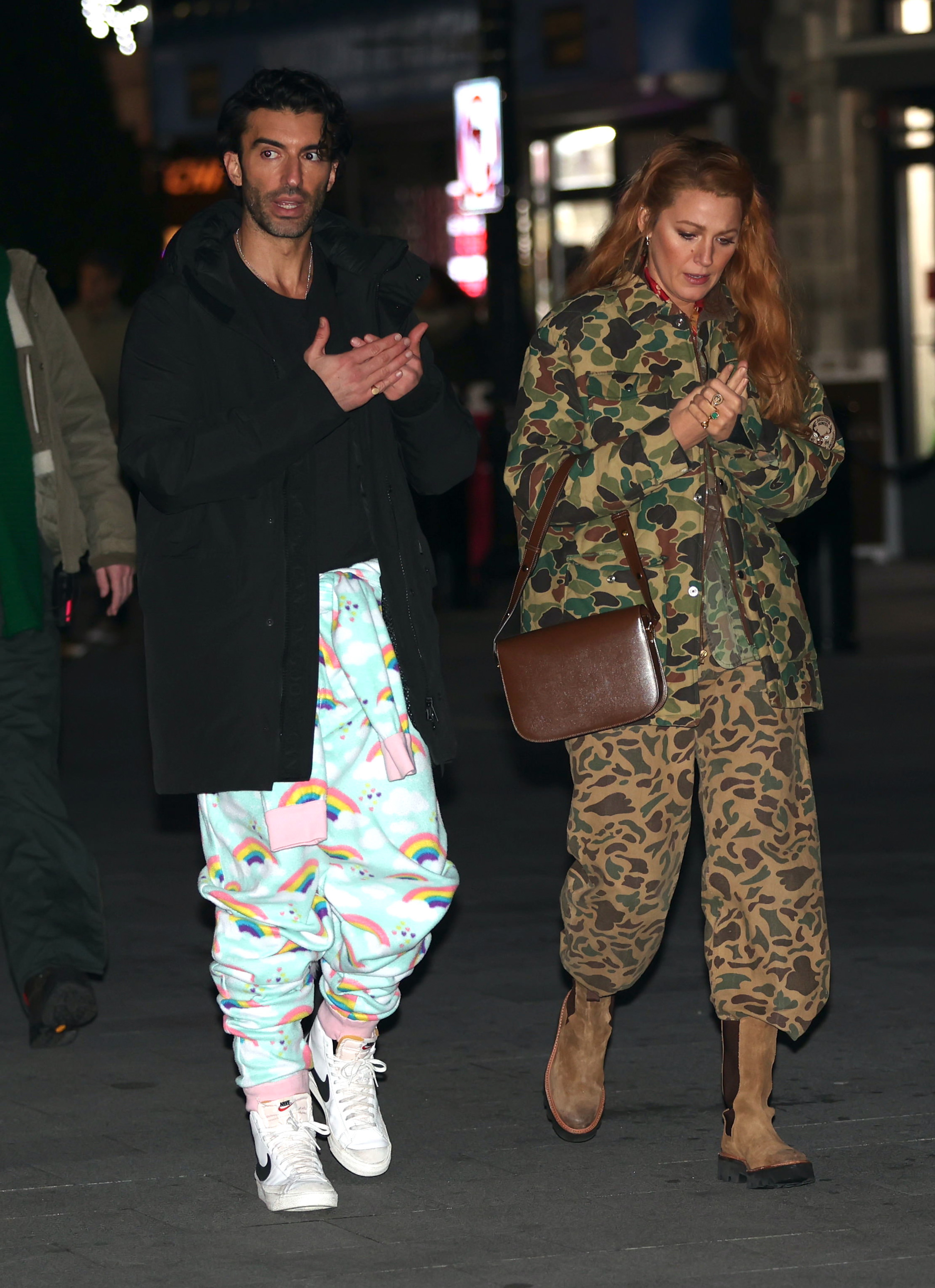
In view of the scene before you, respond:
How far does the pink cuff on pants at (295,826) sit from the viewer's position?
421cm

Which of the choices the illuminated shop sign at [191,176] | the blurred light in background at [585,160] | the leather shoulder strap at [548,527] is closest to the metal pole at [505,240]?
the blurred light in background at [585,160]

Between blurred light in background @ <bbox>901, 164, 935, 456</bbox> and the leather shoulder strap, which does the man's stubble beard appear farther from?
blurred light in background @ <bbox>901, 164, 935, 456</bbox>

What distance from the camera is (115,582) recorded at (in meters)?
5.69

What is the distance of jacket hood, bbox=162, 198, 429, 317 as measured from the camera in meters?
4.29

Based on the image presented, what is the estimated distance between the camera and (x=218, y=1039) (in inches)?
218

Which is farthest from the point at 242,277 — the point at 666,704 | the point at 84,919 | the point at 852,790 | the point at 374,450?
the point at 852,790

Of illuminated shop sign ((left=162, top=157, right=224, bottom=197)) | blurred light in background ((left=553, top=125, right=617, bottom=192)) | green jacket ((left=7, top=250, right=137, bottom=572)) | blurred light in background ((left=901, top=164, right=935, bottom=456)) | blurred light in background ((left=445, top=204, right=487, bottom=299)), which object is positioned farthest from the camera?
blurred light in background ((left=445, top=204, right=487, bottom=299))

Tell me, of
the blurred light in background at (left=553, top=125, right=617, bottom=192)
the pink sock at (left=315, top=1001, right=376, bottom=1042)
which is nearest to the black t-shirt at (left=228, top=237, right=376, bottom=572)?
the pink sock at (left=315, top=1001, right=376, bottom=1042)

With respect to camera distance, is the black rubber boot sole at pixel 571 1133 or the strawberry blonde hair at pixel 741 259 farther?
the black rubber boot sole at pixel 571 1133

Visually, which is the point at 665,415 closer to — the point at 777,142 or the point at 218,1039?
the point at 218,1039

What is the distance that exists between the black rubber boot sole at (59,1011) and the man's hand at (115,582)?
91 centimetres

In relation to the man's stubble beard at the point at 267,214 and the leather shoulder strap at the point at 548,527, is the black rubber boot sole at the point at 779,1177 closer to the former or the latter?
the leather shoulder strap at the point at 548,527

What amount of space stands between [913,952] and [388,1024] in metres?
1.53

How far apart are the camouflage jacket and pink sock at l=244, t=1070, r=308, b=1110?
991 millimetres
